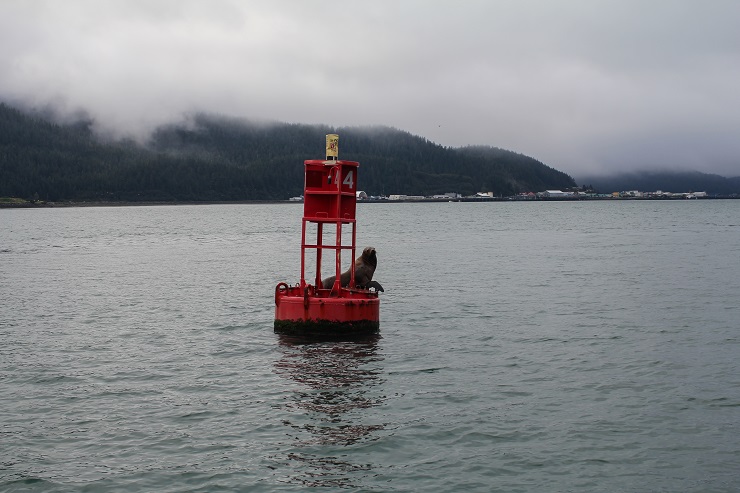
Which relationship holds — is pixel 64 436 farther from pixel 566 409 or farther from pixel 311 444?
pixel 566 409

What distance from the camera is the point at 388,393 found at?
1622 centimetres

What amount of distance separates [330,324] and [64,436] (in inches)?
335

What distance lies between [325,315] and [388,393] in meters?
5.07

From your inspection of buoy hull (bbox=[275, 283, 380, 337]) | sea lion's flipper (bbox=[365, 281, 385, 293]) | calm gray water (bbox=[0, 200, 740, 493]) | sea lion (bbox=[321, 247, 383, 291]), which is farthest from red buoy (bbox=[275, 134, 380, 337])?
sea lion (bbox=[321, 247, 383, 291])

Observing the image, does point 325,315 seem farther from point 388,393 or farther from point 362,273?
point 388,393

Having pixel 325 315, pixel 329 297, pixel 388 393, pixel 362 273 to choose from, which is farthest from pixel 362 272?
pixel 388 393

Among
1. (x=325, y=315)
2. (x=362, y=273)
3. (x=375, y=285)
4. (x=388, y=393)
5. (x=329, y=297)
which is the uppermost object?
(x=362, y=273)

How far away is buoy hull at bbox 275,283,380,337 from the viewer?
21.0 m

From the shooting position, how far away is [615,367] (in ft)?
59.5

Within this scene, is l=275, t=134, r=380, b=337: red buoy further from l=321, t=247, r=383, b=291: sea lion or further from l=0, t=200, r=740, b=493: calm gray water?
l=321, t=247, r=383, b=291: sea lion

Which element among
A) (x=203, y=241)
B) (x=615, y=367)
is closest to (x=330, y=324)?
(x=615, y=367)

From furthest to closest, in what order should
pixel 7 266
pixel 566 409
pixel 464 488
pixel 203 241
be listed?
1. pixel 203 241
2. pixel 7 266
3. pixel 566 409
4. pixel 464 488

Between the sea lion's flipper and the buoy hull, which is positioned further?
the sea lion's flipper

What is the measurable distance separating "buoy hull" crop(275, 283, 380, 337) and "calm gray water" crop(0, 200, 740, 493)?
19.7 inches
